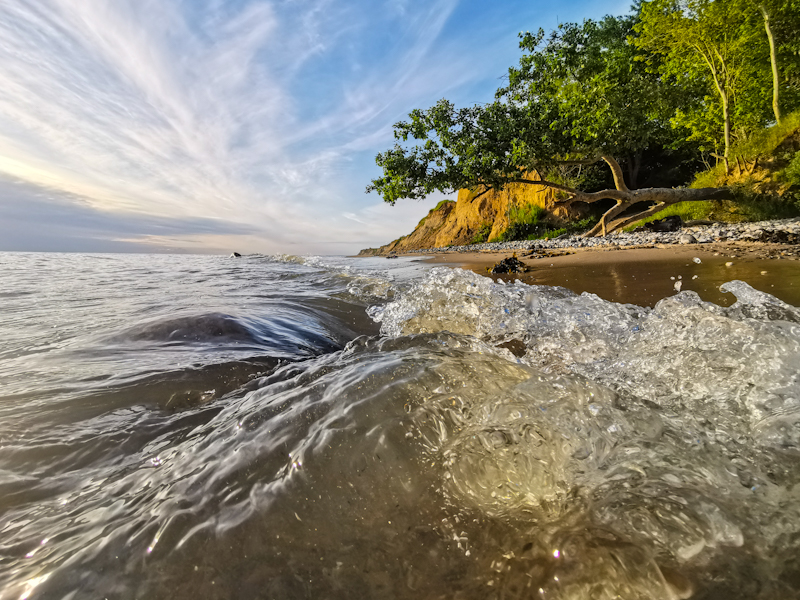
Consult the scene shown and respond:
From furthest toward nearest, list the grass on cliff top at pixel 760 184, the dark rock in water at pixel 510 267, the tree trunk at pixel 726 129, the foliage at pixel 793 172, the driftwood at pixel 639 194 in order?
the tree trunk at pixel 726 129 < the driftwood at pixel 639 194 < the grass on cliff top at pixel 760 184 < the foliage at pixel 793 172 < the dark rock in water at pixel 510 267

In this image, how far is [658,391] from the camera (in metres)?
1.79

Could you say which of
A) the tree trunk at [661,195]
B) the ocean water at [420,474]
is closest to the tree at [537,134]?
the tree trunk at [661,195]

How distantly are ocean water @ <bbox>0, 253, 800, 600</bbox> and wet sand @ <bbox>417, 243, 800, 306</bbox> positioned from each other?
2.45m

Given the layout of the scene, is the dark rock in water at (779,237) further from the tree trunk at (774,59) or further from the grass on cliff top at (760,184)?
the tree trunk at (774,59)

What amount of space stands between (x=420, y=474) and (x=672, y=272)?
6.38m

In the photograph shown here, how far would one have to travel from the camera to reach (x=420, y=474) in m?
1.29

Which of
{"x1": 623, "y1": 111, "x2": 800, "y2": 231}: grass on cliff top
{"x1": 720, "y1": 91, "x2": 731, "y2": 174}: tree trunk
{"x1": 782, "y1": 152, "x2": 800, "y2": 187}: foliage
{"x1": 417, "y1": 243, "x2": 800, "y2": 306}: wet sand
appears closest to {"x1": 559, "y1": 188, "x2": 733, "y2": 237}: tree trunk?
{"x1": 623, "y1": 111, "x2": 800, "y2": 231}: grass on cliff top

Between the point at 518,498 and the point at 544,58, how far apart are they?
17.0m

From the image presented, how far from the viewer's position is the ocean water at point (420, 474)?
937mm

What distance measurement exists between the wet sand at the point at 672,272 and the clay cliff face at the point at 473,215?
10378 millimetres

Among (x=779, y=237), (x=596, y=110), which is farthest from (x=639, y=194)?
(x=779, y=237)

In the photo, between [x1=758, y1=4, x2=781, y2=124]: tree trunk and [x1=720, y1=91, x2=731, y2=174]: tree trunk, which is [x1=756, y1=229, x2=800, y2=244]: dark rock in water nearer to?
[x1=720, y1=91, x2=731, y2=174]: tree trunk

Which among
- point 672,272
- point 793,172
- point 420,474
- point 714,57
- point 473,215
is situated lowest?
point 420,474

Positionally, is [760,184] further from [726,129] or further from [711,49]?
[711,49]
